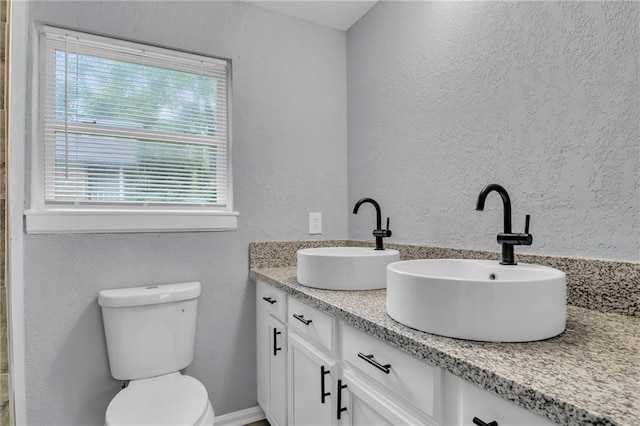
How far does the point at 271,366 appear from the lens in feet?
5.53

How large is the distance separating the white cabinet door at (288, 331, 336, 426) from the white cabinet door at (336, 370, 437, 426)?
2.4 inches

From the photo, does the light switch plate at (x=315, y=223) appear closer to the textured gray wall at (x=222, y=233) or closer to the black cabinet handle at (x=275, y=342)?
the textured gray wall at (x=222, y=233)

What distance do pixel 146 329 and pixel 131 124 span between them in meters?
0.96

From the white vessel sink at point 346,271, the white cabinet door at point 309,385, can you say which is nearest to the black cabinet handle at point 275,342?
the white cabinet door at point 309,385

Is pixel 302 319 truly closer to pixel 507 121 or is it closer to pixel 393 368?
pixel 393 368

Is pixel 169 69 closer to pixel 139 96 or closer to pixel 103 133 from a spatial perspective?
pixel 139 96

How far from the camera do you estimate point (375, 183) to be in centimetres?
194

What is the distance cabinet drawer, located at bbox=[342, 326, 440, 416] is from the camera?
2.54 feet

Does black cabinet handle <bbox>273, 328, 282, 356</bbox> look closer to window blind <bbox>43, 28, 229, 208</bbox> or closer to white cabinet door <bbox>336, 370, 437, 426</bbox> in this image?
white cabinet door <bbox>336, 370, 437, 426</bbox>

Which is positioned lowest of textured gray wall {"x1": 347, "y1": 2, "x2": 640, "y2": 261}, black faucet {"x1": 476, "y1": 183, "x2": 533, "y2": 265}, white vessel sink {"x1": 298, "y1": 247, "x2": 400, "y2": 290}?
white vessel sink {"x1": 298, "y1": 247, "x2": 400, "y2": 290}

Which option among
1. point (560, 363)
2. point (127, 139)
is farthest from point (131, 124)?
point (560, 363)

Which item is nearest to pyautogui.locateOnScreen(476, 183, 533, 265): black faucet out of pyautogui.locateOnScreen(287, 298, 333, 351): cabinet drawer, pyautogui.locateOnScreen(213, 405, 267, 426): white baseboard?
pyautogui.locateOnScreen(287, 298, 333, 351): cabinet drawer

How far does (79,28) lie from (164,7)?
40 cm

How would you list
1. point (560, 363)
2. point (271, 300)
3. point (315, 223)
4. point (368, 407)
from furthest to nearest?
point (315, 223)
point (271, 300)
point (368, 407)
point (560, 363)
